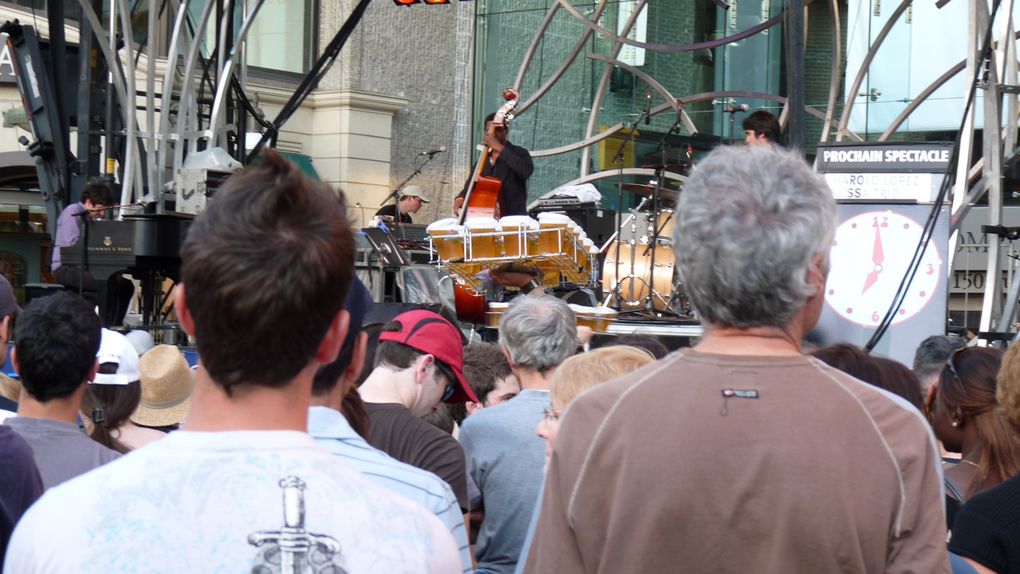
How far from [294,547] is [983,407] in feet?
7.99

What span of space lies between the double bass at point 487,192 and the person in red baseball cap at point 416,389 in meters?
6.70

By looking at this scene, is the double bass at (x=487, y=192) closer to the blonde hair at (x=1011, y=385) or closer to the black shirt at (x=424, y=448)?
the black shirt at (x=424, y=448)

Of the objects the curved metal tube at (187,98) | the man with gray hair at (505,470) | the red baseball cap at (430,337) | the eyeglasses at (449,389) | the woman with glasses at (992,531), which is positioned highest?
the curved metal tube at (187,98)

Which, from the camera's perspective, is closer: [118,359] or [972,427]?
[972,427]

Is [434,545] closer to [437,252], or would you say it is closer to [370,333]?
[370,333]

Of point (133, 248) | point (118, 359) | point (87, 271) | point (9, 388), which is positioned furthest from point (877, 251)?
point (87, 271)

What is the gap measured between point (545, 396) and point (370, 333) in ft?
1.90

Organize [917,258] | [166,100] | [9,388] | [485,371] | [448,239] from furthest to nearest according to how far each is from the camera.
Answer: [166,100]
[448,239]
[917,258]
[485,371]
[9,388]

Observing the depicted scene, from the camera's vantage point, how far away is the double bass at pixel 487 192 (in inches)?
412

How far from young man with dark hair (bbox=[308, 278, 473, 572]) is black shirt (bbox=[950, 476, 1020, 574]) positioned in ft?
2.99

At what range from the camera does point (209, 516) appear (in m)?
1.50

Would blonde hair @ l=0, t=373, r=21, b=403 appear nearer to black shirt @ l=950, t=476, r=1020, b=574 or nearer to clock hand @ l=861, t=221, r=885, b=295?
black shirt @ l=950, t=476, r=1020, b=574

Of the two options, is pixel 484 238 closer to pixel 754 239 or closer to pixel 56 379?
pixel 56 379

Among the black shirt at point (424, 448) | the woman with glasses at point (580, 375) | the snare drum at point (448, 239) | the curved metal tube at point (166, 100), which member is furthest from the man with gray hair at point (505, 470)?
the curved metal tube at point (166, 100)
